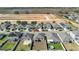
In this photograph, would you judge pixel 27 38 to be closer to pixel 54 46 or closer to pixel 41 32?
pixel 41 32

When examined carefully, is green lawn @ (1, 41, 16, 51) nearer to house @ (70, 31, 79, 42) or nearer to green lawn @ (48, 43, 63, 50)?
green lawn @ (48, 43, 63, 50)

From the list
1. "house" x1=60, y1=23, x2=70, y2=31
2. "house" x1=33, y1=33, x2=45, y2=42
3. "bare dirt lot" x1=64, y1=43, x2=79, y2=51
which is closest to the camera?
"bare dirt lot" x1=64, y1=43, x2=79, y2=51

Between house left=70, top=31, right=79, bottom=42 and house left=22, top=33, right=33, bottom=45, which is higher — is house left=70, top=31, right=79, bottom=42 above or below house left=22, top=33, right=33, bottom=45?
above

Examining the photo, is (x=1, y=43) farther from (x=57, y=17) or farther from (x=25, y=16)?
(x=57, y=17)

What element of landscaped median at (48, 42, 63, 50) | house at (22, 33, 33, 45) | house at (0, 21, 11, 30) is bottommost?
landscaped median at (48, 42, 63, 50)

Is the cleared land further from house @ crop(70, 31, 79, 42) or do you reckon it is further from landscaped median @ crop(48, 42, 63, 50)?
house @ crop(70, 31, 79, 42)

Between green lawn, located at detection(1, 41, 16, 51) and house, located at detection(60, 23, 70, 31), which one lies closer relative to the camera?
green lawn, located at detection(1, 41, 16, 51)

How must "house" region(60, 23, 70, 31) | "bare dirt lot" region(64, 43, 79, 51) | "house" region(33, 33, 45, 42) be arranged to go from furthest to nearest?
"house" region(60, 23, 70, 31) < "house" region(33, 33, 45, 42) < "bare dirt lot" region(64, 43, 79, 51)

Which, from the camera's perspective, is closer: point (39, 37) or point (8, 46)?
point (8, 46)

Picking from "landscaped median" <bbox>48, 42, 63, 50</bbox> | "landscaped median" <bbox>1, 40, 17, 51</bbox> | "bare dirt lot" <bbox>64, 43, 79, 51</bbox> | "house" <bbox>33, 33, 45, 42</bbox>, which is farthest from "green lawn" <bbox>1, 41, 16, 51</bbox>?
"bare dirt lot" <bbox>64, 43, 79, 51</bbox>

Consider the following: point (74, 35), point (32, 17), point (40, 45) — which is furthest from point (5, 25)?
point (74, 35)

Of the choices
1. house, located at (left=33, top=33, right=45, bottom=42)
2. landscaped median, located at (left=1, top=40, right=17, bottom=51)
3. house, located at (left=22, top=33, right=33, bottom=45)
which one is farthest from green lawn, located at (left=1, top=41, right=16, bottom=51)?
house, located at (left=33, top=33, right=45, bottom=42)
